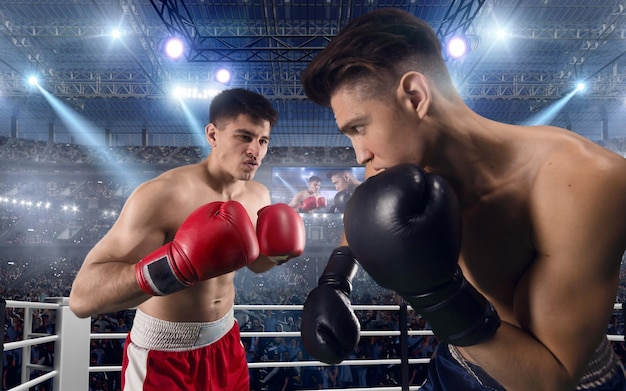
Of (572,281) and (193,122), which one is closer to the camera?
(572,281)

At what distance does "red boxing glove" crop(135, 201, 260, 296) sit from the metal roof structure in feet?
→ 17.0

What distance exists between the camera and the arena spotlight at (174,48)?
643cm

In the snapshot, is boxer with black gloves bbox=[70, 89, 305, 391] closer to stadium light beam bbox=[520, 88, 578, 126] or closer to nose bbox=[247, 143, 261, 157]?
nose bbox=[247, 143, 261, 157]

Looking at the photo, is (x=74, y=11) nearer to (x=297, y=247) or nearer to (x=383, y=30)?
(x=297, y=247)

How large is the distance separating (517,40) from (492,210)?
841 cm

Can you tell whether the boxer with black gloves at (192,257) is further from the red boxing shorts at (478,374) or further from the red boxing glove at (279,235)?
the red boxing shorts at (478,374)

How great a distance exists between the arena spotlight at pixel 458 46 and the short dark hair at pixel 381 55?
5887 mm

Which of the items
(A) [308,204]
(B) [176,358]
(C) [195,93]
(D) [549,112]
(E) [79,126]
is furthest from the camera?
Result: (E) [79,126]

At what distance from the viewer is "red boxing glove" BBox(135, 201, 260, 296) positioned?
122 centimetres

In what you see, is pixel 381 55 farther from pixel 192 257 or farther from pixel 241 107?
pixel 241 107

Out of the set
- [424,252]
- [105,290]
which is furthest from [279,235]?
[424,252]

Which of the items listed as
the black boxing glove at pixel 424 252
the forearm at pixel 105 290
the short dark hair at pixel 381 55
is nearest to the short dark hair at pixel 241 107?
the forearm at pixel 105 290

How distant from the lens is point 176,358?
161 cm

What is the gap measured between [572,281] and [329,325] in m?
0.50
